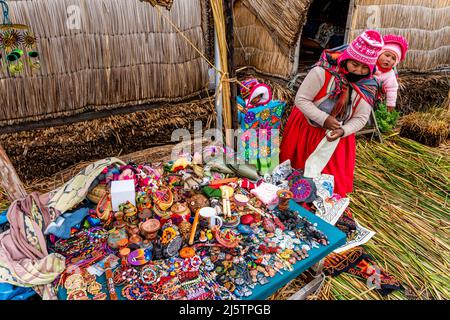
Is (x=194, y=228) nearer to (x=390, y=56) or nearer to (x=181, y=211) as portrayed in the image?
(x=181, y=211)

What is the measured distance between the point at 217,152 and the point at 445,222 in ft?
7.19

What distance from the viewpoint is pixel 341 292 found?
2203mm

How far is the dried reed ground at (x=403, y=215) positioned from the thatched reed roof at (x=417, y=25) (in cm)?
153

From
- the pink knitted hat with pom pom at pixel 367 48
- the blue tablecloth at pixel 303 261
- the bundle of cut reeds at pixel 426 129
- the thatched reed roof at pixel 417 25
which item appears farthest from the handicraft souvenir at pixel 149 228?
the bundle of cut reeds at pixel 426 129

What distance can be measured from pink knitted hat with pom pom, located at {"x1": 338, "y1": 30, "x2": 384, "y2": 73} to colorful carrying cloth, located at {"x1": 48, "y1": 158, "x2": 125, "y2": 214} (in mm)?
1742

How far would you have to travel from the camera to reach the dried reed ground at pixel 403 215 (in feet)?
7.42

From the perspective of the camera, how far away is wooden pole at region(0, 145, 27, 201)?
1909mm

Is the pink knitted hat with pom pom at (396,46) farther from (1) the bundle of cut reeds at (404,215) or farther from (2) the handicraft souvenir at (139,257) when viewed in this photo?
(2) the handicraft souvenir at (139,257)

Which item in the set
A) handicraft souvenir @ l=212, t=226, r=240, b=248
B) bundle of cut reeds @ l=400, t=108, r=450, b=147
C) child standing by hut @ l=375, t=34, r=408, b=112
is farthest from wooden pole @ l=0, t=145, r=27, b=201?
bundle of cut reeds @ l=400, t=108, r=450, b=147

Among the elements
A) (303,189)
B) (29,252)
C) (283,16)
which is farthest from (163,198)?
(283,16)

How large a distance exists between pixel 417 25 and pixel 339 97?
3533mm

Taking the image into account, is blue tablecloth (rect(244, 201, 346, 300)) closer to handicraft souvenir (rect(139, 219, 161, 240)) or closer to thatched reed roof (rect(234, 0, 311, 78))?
handicraft souvenir (rect(139, 219, 161, 240))

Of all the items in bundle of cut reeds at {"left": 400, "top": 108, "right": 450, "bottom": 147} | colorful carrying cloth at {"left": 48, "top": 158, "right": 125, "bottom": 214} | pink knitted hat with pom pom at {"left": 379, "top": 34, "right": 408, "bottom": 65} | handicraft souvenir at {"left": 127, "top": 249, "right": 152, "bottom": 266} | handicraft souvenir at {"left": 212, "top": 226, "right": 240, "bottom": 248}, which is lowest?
bundle of cut reeds at {"left": 400, "top": 108, "right": 450, "bottom": 147}
